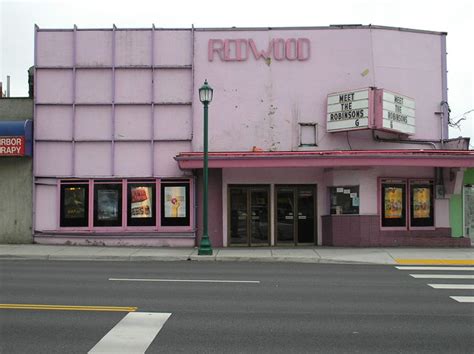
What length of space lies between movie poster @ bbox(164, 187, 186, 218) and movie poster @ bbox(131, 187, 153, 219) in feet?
2.06

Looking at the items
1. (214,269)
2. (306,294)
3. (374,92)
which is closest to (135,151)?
(214,269)

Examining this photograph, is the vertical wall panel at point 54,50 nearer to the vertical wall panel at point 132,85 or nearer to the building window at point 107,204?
the vertical wall panel at point 132,85

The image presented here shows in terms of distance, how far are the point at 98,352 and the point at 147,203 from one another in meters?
13.6

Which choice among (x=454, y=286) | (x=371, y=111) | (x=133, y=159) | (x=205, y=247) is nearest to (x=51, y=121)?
(x=133, y=159)

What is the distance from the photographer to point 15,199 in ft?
63.9

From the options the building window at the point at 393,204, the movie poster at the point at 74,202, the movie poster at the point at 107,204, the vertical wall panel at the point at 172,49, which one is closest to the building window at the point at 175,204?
the movie poster at the point at 107,204

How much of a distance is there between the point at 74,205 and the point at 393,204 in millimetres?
11959

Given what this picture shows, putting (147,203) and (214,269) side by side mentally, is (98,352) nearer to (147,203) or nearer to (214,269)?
(214,269)

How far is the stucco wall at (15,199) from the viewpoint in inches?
763

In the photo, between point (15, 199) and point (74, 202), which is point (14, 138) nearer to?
point (15, 199)

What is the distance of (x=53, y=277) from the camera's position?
11766 mm

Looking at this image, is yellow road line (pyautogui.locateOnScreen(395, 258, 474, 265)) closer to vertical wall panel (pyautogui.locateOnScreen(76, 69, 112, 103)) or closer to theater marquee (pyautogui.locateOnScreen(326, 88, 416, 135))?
theater marquee (pyautogui.locateOnScreen(326, 88, 416, 135))

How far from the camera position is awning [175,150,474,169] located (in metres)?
17.5

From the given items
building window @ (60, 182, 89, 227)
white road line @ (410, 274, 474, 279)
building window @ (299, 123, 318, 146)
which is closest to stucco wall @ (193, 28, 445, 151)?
building window @ (299, 123, 318, 146)
